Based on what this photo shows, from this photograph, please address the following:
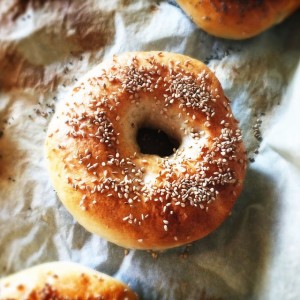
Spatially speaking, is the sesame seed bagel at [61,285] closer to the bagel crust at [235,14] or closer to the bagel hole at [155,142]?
the bagel hole at [155,142]

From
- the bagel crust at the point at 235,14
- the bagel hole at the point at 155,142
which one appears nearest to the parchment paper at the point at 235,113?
the bagel crust at the point at 235,14

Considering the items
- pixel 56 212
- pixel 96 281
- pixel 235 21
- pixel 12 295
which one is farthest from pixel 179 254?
pixel 235 21

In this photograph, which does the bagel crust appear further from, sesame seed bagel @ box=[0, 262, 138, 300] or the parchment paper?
sesame seed bagel @ box=[0, 262, 138, 300]

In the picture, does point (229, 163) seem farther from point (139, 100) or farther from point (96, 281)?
point (96, 281)

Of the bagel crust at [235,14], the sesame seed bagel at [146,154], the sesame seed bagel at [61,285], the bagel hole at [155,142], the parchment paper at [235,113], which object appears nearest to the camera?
the sesame seed bagel at [61,285]

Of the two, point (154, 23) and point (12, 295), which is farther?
point (154, 23)

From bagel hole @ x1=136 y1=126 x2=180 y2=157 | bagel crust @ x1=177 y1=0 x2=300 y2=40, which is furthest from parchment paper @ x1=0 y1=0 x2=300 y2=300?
bagel hole @ x1=136 y1=126 x2=180 y2=157
